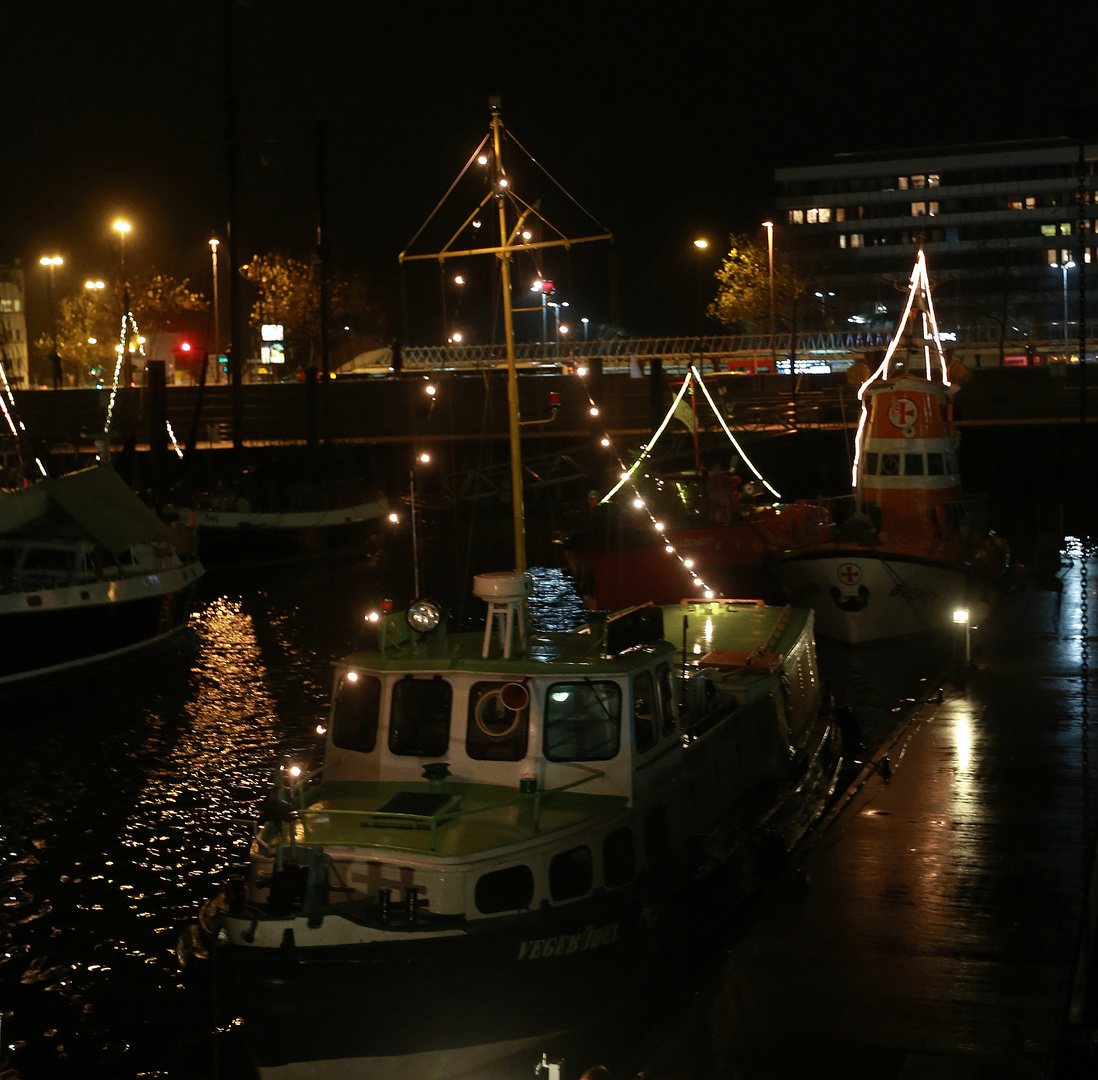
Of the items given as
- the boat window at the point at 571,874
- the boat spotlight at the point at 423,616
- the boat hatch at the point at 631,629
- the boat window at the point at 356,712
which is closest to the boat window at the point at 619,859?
the boat window at the point at 571,874

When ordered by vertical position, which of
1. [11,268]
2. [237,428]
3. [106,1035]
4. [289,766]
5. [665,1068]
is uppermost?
[11,268]

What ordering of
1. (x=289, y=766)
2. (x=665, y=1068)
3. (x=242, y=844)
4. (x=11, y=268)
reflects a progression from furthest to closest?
(x=11, y=268), (x=242, y=844), (x=289, y=766), (x=665, y=1068)

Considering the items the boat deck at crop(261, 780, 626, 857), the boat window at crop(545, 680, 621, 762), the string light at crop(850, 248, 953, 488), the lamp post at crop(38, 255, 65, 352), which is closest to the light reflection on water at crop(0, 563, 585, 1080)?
the boat deck at crop(261, 780, 626, 857)

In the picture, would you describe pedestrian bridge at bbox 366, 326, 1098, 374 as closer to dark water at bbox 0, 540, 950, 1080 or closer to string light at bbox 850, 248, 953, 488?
string light at bbox 850, 248, 953, 488

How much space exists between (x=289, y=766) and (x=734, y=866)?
4391 mm

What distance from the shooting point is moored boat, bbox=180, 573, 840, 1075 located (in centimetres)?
863

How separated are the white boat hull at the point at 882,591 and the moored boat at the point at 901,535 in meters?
0.02

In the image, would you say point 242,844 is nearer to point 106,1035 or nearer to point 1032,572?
point 106,1035

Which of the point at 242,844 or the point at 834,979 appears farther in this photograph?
the point at 242,844

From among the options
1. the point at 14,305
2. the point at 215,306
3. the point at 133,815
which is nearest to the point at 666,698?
the point at 133,815

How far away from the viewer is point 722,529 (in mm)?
30484

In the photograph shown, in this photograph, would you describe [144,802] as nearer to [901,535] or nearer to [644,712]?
[644,712]

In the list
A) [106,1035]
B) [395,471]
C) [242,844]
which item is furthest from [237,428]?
[106,1035]

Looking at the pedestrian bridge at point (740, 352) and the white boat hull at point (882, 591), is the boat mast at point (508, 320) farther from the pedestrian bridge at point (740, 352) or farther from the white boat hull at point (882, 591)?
the pedestrian bridge at point (740, 352)
